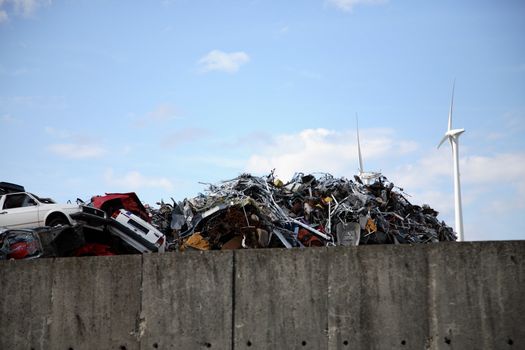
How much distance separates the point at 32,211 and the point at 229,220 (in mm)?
5380

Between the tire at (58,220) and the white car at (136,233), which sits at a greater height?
the tire at (58,220)

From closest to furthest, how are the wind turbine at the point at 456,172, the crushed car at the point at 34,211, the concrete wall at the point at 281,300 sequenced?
1. the concrete wall at the point at 281,300
2. the crushed car at the point at 34,211
3. the wind turbine at the point at 456,172

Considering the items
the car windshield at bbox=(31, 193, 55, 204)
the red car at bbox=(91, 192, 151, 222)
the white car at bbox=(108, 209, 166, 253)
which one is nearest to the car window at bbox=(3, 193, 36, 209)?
the car windshield at bbox=(31, 193, 55, 204)

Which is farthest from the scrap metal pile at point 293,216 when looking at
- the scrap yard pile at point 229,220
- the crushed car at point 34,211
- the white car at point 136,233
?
the crushed car at point 34,211

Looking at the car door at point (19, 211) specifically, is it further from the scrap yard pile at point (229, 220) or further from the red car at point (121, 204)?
the red car at point (121, 204)

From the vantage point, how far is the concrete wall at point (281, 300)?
789 cm

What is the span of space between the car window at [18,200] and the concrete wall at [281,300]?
334 inches

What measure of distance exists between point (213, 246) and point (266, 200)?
2778 mm

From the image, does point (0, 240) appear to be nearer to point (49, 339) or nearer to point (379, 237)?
point (49, 339)

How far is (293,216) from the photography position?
17188mm

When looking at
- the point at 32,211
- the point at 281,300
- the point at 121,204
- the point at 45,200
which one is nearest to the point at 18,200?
the point at 32,211

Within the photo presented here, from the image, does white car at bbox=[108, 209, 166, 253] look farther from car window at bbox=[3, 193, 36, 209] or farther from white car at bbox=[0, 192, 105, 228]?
car window at bbox=[3, 193, 36, 209]

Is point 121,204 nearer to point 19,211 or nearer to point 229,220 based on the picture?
point 19,211

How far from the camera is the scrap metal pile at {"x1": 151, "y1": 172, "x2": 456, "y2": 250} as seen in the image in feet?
50.3
